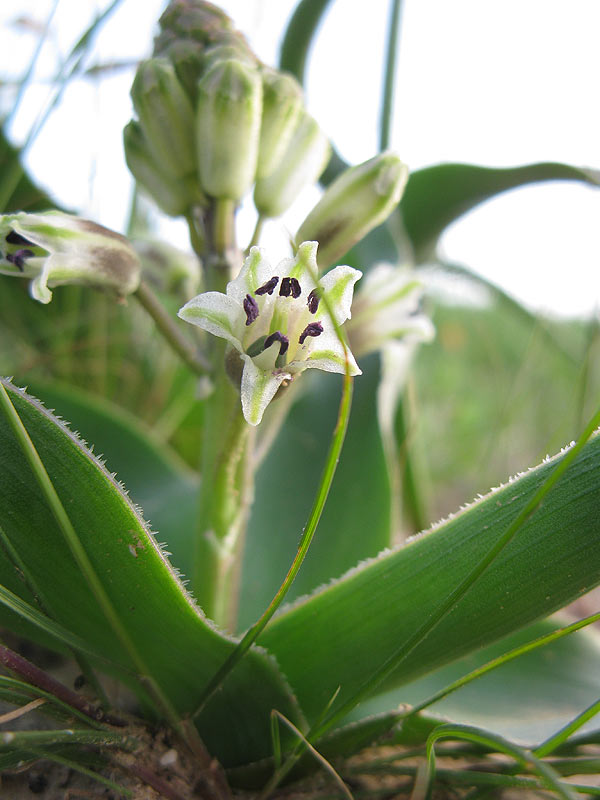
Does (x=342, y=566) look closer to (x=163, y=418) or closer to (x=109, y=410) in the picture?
(x=109, y=410)

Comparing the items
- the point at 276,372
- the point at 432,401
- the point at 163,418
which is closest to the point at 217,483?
the point at 276,372

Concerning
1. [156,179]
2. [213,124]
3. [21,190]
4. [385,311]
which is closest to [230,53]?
[213,124]

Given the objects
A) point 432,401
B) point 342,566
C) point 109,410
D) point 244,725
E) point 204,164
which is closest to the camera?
point 244,725

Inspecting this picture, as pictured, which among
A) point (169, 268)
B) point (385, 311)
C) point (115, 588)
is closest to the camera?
point (115, 588)

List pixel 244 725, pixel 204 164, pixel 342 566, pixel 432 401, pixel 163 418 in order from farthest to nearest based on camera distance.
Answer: pixel 432 401
pixel 163 418
pixel 342 566
pixel 204 164
pixel 244 725

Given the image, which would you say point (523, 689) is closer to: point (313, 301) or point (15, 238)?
point (313, 301)
